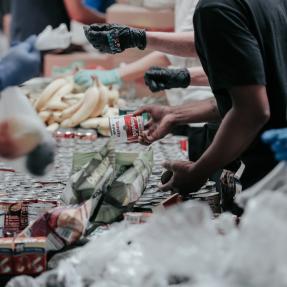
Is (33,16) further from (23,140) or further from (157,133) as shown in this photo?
(23,140)

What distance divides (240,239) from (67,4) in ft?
12.0

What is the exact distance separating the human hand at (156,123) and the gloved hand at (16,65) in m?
0.75

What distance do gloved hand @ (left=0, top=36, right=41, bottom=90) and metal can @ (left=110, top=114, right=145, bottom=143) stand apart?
2.08ft

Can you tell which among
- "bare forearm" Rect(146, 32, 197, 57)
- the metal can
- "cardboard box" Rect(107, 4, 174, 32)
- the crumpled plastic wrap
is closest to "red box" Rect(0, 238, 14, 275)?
the crumpled plastic wrap

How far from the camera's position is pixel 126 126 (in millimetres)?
2059

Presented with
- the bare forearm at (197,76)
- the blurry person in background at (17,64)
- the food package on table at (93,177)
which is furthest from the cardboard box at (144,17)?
the blurry person in background at (17,64)

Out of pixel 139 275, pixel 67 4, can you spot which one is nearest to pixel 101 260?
pixel 139 275

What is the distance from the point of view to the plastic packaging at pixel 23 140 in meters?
1.37

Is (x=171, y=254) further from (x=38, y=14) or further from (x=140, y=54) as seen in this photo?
(x=38, y=14)

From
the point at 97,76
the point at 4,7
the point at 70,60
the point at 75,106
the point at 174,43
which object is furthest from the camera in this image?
the point at 4,7

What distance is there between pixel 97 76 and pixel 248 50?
1.87m

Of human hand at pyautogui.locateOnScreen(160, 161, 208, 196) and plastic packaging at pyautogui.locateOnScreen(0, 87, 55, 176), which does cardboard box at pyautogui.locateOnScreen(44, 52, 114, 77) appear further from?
plastic packaging at pyautogui.locateOnScreen(0, 87, 55, 176)

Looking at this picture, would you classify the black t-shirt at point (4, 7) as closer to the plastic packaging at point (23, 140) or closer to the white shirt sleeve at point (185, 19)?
the white shirt sleeve at point (185, 19)

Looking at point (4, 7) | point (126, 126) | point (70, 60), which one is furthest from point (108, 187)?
point (4, 7)
